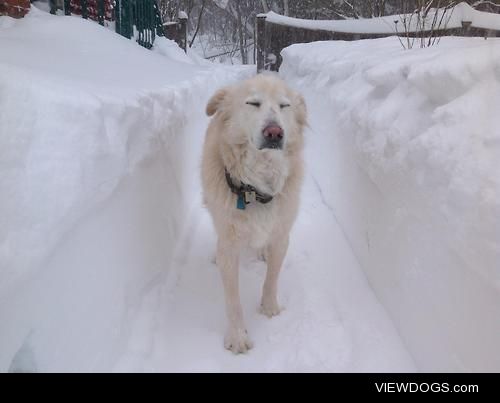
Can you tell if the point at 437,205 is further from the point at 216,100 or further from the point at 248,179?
the point at 216,100

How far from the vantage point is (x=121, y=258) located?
6.72 ft

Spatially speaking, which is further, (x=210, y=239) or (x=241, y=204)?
(x=210, y=239)

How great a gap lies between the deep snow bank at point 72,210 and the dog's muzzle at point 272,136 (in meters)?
0.82

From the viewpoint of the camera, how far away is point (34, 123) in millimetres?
1587

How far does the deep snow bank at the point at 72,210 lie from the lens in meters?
1.32

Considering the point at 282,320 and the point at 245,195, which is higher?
the point at 245,195

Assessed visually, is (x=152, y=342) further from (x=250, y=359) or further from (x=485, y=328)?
(x=485, y=328)

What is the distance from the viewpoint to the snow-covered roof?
8711 mm

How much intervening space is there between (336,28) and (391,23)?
2159 mm

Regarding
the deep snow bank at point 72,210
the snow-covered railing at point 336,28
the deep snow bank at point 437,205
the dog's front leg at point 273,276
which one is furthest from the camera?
the snow-covered railing at point 336,28

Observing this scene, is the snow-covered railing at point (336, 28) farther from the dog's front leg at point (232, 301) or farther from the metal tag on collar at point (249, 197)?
the dog's front leg at point (232, 301)

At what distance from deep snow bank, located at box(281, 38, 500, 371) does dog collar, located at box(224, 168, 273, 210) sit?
0.79m

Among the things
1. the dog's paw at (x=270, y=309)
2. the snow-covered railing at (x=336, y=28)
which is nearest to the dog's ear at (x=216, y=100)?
the dog's paw at (x=270, y=309)
